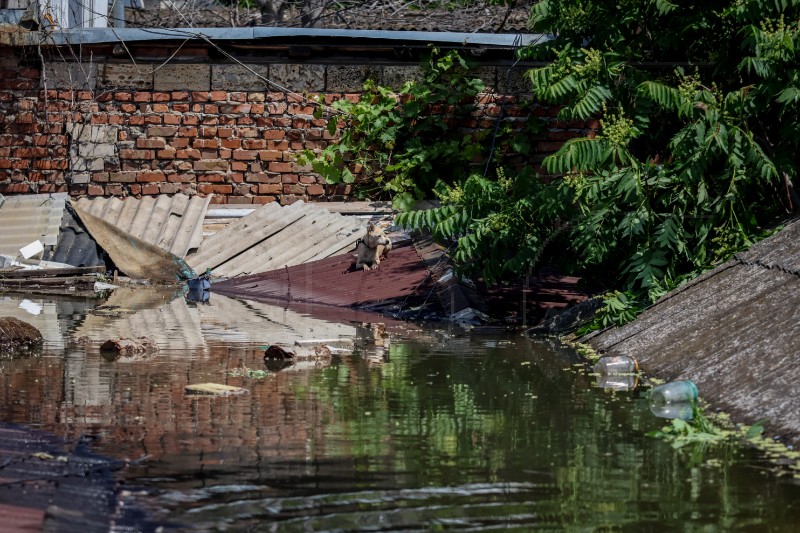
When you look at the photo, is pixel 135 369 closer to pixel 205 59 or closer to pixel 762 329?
pixel 762 329

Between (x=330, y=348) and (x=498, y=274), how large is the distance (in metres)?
2.05

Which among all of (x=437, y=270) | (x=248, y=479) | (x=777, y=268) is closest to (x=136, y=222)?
(x=437, y=270)

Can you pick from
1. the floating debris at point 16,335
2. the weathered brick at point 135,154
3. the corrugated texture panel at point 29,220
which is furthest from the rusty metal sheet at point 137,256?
the floating debris at point 16,335

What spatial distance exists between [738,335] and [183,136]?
10394 mm

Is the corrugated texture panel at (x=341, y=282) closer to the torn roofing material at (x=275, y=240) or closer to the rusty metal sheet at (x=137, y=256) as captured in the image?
the torn roofing material at (x=275, y=240)

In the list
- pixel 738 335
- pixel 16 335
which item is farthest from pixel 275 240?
pixel 738 335

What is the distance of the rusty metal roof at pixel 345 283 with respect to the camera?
1316 cm

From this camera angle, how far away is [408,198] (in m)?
15.8

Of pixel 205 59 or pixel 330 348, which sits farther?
pixel 205 59

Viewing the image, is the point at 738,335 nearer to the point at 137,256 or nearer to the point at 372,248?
the point at 372,248

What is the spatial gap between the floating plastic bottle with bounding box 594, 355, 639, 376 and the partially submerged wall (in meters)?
7.98

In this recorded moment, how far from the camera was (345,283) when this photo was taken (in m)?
14.0

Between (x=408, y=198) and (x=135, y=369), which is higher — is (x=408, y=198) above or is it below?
above

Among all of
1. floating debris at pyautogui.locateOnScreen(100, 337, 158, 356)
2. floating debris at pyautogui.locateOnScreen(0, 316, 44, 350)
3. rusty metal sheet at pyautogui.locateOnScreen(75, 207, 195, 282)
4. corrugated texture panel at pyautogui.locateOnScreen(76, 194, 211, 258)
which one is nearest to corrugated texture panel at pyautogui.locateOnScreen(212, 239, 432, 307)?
rusty metal sheet at pyautogui.locateOnScreen(75, 207, 195, 282)
